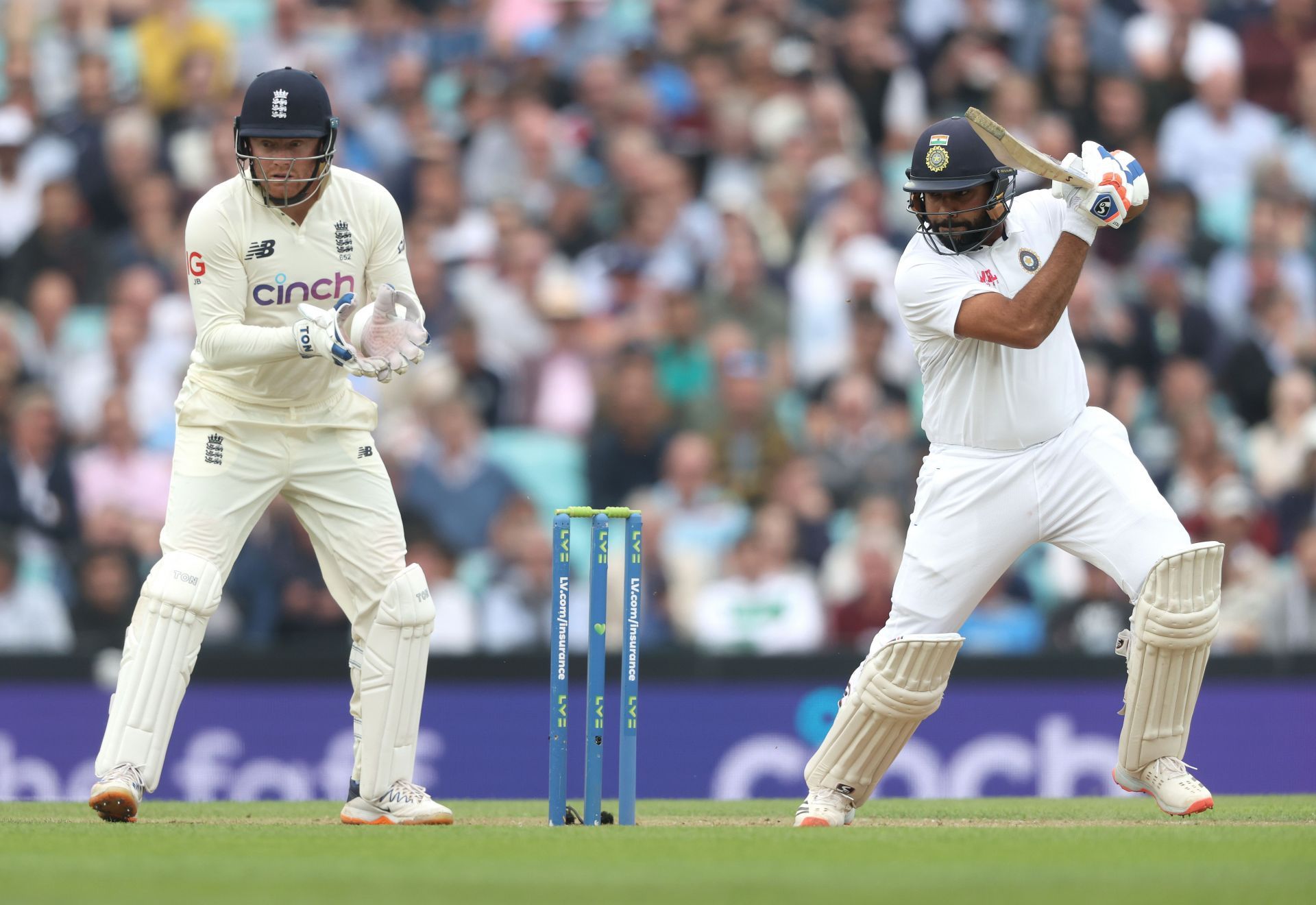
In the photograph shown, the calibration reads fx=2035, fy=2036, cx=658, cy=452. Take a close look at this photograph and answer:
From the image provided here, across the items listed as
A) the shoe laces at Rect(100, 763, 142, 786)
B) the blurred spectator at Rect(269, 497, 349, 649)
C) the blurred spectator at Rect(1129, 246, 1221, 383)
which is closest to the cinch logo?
the shoe laces at Rect(100, 763, 142, 786)

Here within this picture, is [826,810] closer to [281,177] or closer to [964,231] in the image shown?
[964,231]

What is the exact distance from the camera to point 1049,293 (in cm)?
654

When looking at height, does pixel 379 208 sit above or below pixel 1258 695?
above

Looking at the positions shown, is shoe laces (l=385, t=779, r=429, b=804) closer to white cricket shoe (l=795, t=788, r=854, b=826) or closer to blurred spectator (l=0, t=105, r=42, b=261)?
white cricket shoe (l=795, t=788, r=854, b=826)

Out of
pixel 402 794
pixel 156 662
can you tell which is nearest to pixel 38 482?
pixel 156 662

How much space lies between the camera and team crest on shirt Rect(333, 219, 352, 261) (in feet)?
22.6

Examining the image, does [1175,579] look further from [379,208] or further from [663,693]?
[663,693]

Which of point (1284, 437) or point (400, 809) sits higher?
point (1284, 437)

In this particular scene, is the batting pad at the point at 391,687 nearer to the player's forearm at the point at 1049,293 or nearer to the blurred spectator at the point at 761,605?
the player's forearm at the point at 1049,293

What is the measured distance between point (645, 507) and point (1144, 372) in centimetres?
319

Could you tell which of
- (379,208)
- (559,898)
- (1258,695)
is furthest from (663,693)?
(559,898)

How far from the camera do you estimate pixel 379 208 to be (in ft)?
22.8

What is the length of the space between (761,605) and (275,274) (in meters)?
4.20

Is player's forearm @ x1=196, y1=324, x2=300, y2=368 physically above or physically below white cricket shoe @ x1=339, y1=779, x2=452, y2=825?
above
